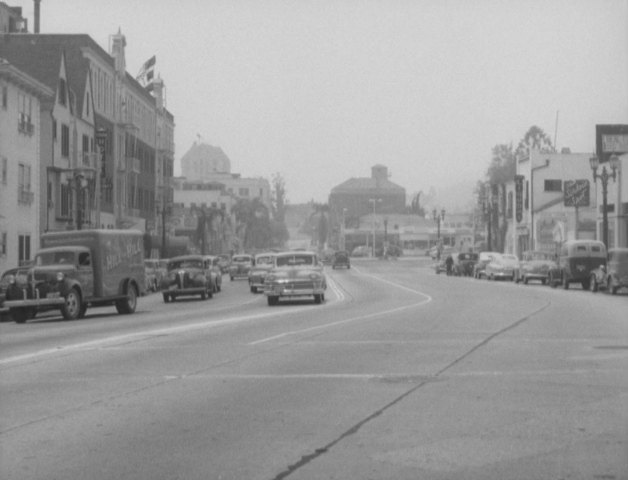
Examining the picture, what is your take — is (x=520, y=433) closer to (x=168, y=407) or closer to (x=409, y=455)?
(x=409, y=455)

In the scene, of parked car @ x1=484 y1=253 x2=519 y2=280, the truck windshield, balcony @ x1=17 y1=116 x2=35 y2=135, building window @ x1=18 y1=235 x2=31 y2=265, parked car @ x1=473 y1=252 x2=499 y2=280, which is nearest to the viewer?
the truck windshield

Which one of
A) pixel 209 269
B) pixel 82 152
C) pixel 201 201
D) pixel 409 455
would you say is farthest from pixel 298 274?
pixel 201 201

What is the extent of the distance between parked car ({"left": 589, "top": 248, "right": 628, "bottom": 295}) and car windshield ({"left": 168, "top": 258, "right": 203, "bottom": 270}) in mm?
16752

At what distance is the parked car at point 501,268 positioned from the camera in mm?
69250

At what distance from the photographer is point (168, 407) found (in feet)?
40.4

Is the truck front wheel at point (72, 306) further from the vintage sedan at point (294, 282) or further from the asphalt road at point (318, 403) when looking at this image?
the asphalt road at point (318, 403)

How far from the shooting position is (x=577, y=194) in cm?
7850

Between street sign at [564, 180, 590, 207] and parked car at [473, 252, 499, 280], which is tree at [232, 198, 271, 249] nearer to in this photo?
street sign at [564, 180, 590, 207]

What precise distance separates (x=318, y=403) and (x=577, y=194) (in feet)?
226

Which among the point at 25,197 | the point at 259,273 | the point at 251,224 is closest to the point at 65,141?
the point at 25,197

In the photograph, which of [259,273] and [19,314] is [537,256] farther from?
[19,314]

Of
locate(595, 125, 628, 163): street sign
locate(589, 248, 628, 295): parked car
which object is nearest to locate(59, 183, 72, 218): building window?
locate(589, 248, 628, 295): parked car

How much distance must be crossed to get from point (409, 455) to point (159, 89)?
9186 centimetres

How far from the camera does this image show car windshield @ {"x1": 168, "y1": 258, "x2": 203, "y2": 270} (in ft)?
151
